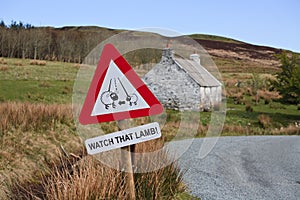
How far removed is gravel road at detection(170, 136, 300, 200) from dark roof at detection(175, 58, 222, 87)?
1544cm

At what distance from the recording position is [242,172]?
852cm

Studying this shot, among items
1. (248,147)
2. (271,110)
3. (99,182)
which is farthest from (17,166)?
(271,110)

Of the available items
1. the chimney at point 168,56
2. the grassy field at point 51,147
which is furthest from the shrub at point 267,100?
the chimney at point 168,56

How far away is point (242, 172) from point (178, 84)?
64.5 feet

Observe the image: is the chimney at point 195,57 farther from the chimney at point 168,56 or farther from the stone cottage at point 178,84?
the chimney at point 168,56

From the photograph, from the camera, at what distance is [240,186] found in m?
7.17

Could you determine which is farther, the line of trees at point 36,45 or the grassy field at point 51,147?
the line of trees at point 36,45

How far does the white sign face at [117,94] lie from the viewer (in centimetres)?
370

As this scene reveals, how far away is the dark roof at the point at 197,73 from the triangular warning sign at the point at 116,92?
23.6 meters

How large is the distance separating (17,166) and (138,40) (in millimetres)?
5113

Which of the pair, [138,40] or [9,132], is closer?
[138,40]

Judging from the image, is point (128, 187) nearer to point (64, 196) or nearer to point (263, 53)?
point (64, 196)

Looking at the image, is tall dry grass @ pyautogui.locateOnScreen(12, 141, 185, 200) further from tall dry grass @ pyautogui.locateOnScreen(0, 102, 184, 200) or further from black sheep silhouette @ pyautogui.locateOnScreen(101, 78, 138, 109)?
black sheep silhouette @ pyautogui.locateOnScreen(101, 78, 138, 109)

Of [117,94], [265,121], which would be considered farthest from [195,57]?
[117,94]
